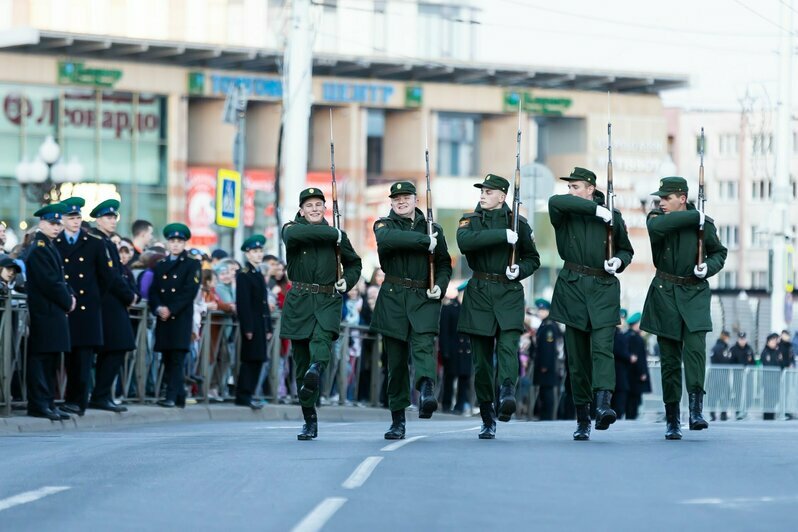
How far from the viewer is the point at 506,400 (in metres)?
15.9

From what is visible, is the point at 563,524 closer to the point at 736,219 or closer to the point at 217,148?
the point at 217,148

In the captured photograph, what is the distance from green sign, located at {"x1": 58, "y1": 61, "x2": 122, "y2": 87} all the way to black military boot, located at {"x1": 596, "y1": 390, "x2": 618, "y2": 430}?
53.3m

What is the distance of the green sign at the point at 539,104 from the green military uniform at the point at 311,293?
5951 centimetres

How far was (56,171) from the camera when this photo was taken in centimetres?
3612

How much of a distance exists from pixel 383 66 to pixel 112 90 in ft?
32.6

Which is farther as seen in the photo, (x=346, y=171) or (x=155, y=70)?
(x=346, y=171)

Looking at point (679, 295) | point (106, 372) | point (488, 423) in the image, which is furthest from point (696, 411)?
point (106, 372)

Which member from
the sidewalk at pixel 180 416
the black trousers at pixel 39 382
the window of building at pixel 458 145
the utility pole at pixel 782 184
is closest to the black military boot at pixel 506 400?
the sidewalk at pixel 180 416

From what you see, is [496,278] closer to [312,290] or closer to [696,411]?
[312,290]

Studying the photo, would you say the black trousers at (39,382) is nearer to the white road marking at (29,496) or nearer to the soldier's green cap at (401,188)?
the soldier's green cap at (401,188)

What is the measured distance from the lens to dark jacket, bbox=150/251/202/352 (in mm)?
22484

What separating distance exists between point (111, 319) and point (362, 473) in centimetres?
883

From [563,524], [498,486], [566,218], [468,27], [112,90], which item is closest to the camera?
[563,524]

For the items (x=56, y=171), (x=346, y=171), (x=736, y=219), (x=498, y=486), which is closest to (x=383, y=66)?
(x=346, y=171)
